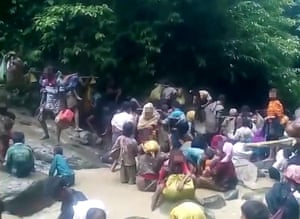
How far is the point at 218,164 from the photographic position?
12.0m

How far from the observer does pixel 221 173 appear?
39.5 feet

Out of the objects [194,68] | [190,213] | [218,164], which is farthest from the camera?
[194,68]

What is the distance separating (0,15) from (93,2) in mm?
2653

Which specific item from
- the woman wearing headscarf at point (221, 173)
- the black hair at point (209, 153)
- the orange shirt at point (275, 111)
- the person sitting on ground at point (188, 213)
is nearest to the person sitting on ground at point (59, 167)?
the woman wearing headscarf at point (221, 173)

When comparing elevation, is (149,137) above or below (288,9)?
below

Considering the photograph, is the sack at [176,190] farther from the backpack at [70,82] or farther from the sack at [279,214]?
the backpack at [70,82]

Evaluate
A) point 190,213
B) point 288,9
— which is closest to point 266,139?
point 190,213

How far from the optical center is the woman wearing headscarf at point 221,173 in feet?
39.4

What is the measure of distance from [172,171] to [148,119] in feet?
7.70

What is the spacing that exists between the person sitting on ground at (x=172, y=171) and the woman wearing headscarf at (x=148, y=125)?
1.87 meters

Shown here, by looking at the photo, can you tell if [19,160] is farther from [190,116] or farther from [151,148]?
[190,116]

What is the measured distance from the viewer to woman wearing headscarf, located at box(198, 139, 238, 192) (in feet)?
39.4

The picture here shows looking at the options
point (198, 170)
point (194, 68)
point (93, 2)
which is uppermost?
point (93, 2)

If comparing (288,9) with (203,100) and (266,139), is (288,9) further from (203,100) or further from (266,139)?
(266,139)
